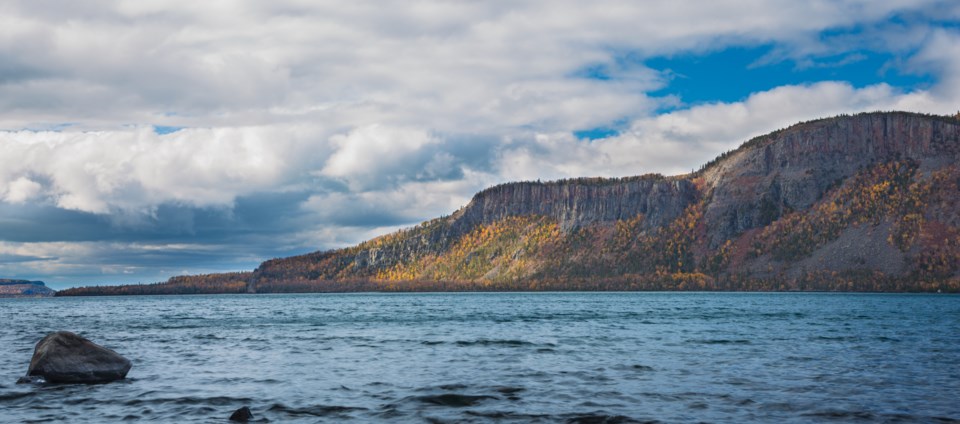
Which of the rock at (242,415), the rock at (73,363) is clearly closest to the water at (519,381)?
the rock at (242,415)

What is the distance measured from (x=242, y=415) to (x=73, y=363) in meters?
16.9

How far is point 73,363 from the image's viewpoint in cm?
4050

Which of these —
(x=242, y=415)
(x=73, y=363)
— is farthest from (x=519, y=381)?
(x=73, y=363)

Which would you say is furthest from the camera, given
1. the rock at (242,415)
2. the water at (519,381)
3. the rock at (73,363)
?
the rock at (73,363)

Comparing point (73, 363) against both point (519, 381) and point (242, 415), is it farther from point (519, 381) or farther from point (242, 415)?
point (519, 381)

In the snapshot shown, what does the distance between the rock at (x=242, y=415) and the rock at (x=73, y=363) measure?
15754 millimetres

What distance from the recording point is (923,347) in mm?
58094

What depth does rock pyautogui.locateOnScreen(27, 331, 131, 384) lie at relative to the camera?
132ft

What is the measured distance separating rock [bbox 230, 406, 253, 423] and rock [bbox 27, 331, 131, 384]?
1575 cm

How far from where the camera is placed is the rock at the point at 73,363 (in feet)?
132

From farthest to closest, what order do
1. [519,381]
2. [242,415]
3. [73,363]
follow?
1. [73,363]
2. [519,381]
3. [242,415]

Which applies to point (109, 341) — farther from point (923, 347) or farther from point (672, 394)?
point (923, 347)

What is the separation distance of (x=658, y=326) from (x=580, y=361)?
43.2 meters

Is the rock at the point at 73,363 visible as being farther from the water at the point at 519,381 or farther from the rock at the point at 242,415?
the rock at the point at 242,415
